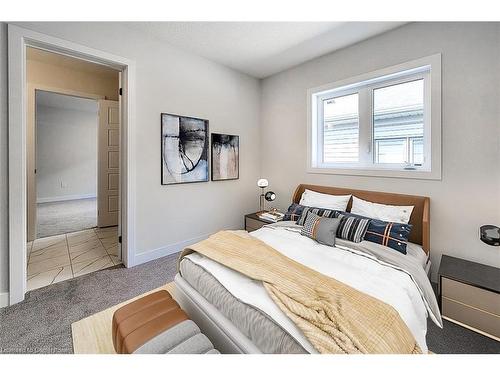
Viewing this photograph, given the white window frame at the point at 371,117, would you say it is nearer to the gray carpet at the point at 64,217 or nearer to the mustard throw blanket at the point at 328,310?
the mustard throw blanket at the point at 328,310

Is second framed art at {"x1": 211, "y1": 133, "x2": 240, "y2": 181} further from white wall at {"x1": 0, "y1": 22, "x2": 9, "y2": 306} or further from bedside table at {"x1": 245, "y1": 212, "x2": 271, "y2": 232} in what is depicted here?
white wall at {"x1": 0, "y1": 22, "x2": 9, "y2": 306}

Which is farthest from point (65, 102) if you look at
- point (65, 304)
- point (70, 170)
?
point (65, 304)

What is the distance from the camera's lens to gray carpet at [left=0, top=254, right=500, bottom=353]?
5.01 ft

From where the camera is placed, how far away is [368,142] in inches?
110

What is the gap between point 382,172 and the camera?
2.59 meters

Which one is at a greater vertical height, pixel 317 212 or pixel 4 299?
pixel 317 212

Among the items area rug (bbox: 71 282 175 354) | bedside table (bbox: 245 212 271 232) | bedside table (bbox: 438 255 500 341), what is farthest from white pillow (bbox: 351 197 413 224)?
area rug (bbox: 71 282 175 354)

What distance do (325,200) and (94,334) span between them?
8.22 feet

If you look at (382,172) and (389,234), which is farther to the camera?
(382,172)

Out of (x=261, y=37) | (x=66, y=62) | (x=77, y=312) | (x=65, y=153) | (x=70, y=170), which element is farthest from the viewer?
A: (x=70, y=170)

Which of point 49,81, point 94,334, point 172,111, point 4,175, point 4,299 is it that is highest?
point 49,81

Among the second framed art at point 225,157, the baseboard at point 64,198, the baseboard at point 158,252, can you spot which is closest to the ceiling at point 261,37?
the second framed art at point 225,157

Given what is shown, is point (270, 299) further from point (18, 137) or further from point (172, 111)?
point (172, 111)
